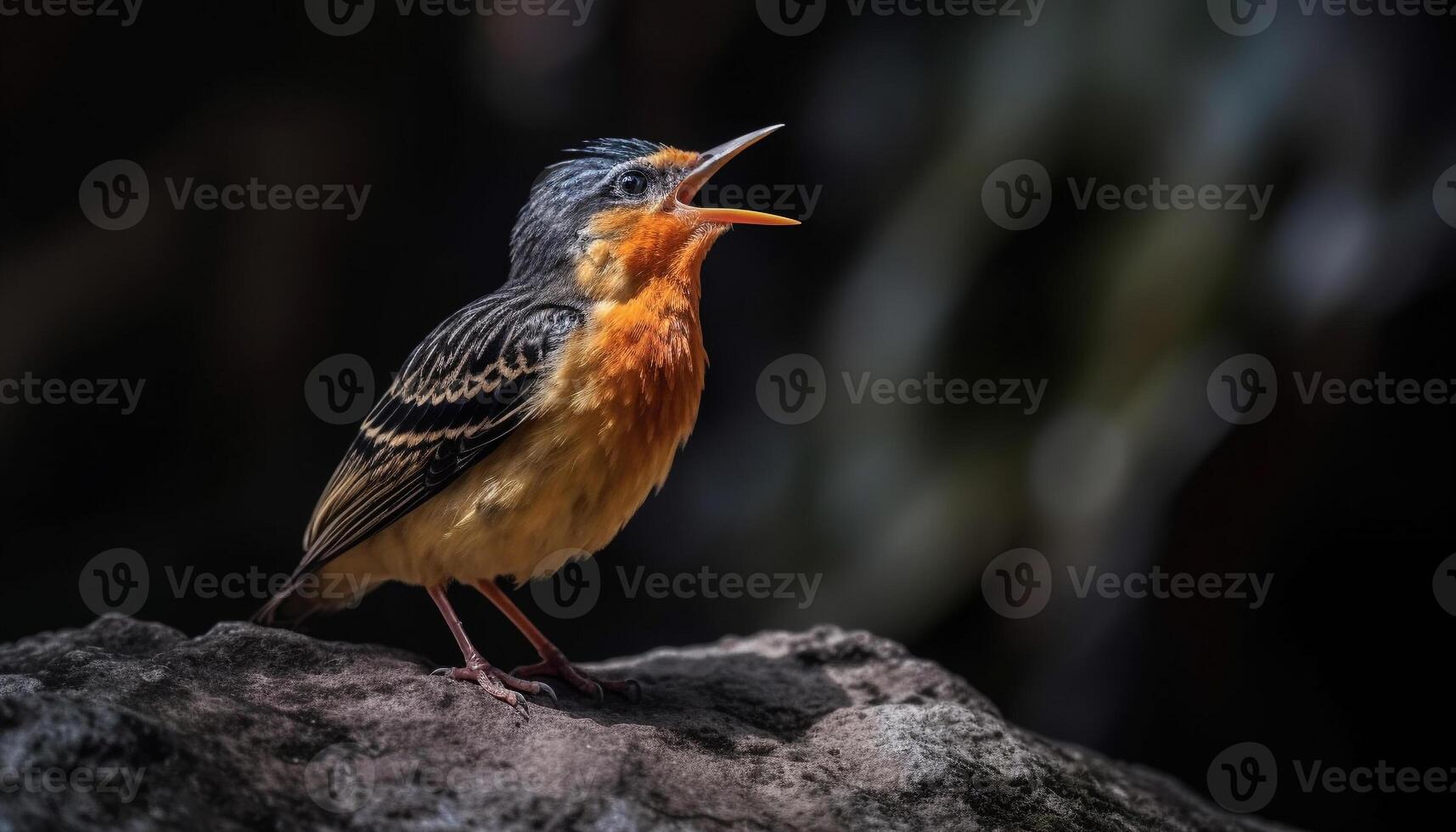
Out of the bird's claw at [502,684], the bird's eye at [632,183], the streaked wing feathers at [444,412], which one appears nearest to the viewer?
the bird's claw at [502,684]

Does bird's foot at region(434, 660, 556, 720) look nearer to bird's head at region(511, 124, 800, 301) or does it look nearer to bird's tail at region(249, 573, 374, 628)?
bird's tail at region(249, 573, 374, 628)

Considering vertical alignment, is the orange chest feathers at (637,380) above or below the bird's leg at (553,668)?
above

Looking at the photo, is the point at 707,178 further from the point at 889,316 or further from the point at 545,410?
the point at 889,316

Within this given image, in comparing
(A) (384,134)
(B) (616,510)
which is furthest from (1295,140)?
(A) (384,134)

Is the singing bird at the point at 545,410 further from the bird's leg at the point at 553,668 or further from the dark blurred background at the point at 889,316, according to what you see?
the dark blurred background at the point at 889,316

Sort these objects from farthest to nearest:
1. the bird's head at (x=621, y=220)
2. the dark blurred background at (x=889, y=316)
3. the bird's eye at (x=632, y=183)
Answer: the dark blurred background at (x=889, y=316) → the bird's eye at (x=632, y=183) → the bird's head at (x=621, y=220)

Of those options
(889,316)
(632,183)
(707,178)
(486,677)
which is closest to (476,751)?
(486,677)

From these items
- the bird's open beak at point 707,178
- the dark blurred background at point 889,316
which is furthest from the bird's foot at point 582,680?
the dark blurred background at point 889,316

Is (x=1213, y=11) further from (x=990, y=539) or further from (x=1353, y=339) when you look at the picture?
(x=990, y=539)
